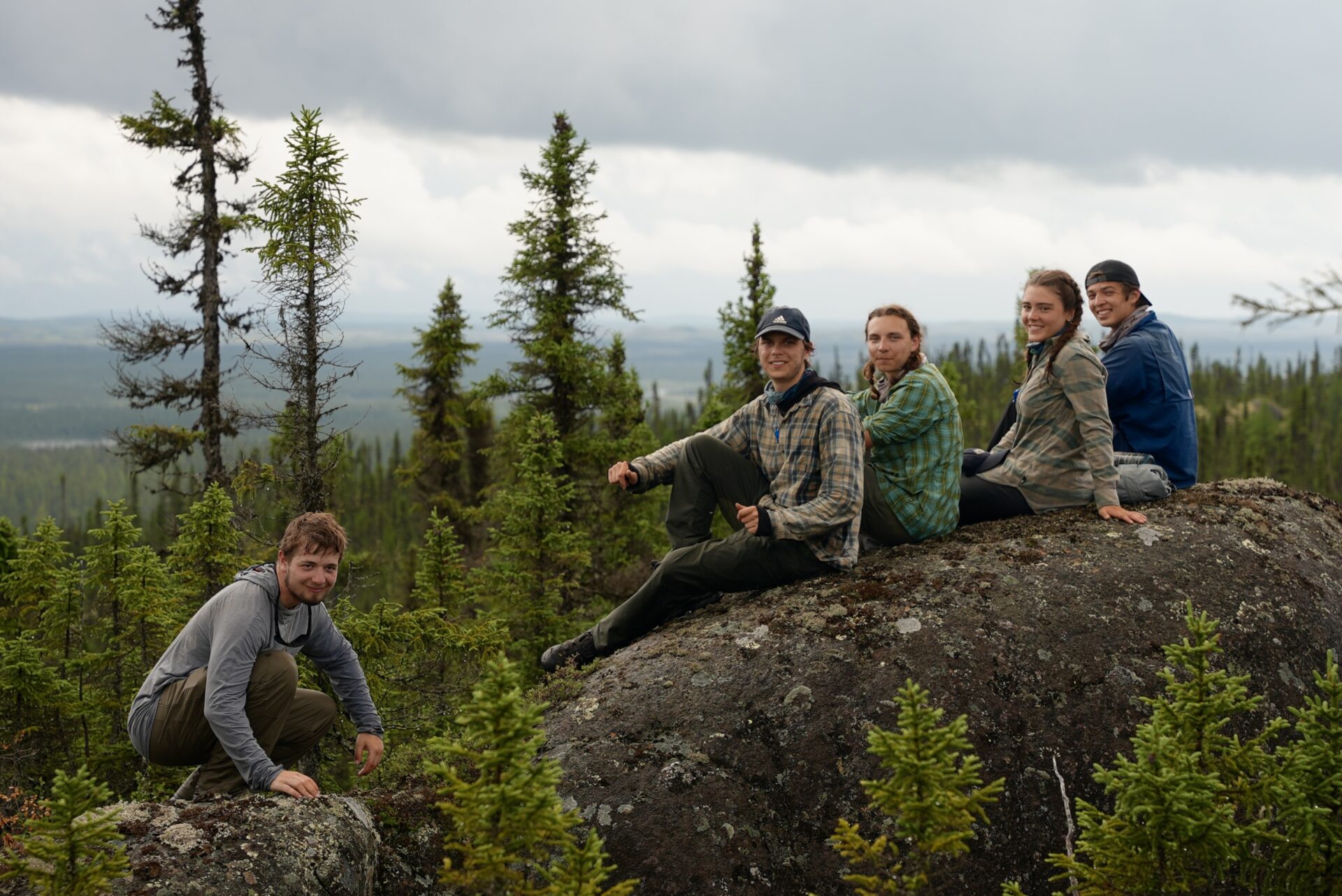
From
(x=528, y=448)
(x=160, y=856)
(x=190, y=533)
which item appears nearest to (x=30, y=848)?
→ (x=160, y=856)

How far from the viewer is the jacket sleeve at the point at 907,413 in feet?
24.0

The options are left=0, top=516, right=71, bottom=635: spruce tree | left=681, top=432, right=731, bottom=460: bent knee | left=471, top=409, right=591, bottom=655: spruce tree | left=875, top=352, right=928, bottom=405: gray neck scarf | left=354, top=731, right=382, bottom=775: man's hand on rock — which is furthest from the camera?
left=471, top=409, right=591, bottom=655: spruce tree

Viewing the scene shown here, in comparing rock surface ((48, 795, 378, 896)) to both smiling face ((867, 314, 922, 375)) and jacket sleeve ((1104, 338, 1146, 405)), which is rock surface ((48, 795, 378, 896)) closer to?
smiling face ((867, 314, 922, 375))

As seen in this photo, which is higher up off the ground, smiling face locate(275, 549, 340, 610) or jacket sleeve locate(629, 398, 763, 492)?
jacket sleeve locate(629, 398, 763, 492)

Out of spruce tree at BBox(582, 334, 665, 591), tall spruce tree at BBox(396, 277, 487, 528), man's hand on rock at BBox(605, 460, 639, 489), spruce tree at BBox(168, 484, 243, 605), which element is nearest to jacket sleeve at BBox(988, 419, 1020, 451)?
man's hand on rock at BBox(605, 460, 639, 489)

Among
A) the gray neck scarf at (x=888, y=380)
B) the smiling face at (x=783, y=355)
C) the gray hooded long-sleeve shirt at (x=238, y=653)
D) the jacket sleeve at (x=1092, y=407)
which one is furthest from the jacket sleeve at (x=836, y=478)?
the gray hooded long-sleeve shirt at (x=238, y=653)

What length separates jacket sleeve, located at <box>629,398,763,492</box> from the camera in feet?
24.8

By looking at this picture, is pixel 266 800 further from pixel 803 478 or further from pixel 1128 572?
pixel 1128 572

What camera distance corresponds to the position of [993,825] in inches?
215

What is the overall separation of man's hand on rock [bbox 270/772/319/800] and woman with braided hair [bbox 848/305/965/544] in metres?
4.76

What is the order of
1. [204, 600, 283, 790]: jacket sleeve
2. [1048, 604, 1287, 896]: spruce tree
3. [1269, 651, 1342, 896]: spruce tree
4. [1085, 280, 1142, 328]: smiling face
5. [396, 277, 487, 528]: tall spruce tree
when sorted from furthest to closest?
[396, 277, 487, 528]: tall spruce tree < [1085, 280, 1142, 328]: smiling face < [204, 600, 283, 790]: jacket sleeve < [1269, 651, 1342, 896]: spruce tree < [1048, 604, 1287, 896]: spruce tree

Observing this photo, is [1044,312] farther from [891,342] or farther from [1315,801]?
[1315,801]

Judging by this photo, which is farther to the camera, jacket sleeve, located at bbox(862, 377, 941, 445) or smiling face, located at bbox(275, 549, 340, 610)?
jacket sleeve, located at bbox(862, 377, 941, 445)

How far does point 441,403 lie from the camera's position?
29.6 m
